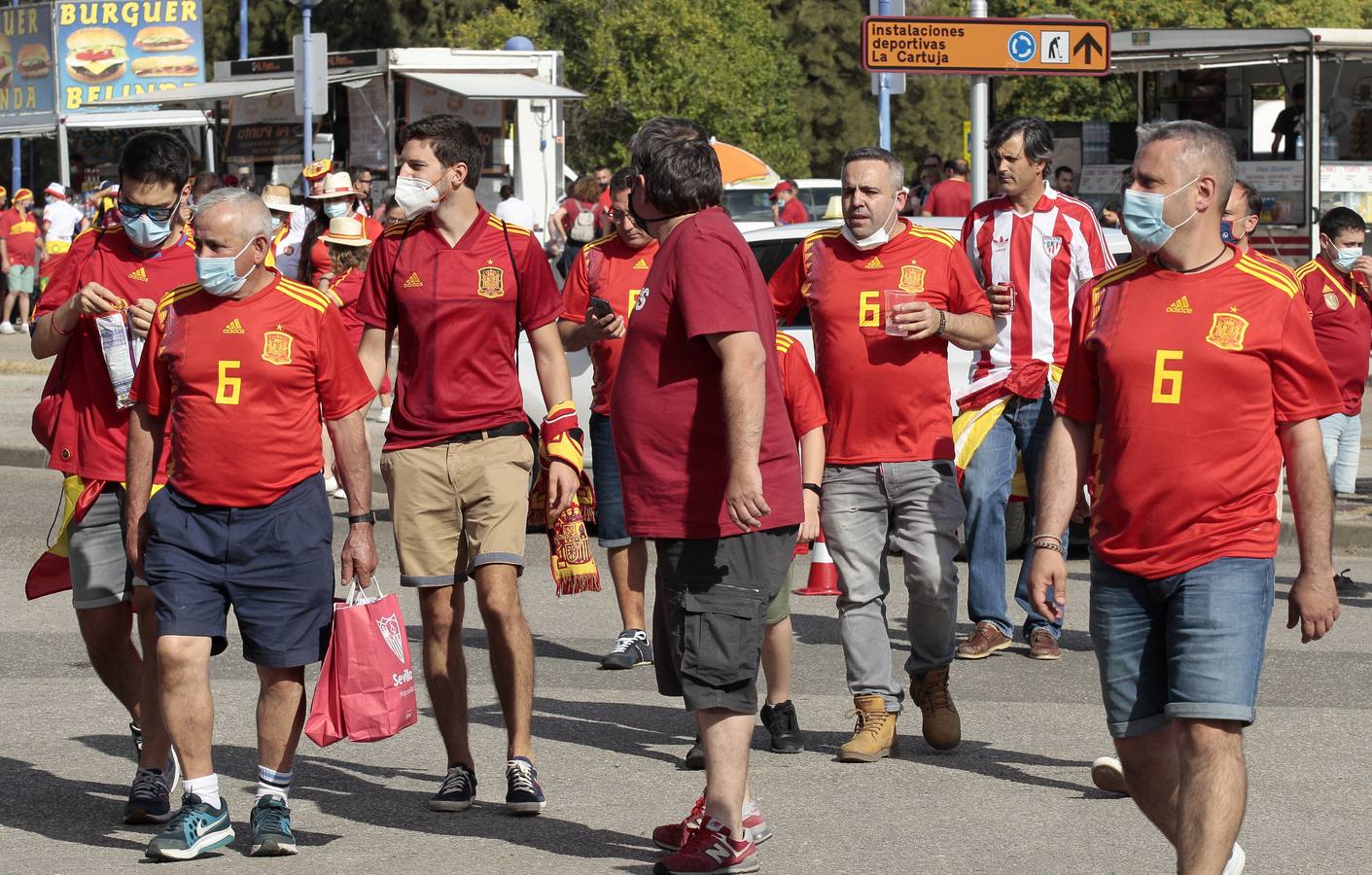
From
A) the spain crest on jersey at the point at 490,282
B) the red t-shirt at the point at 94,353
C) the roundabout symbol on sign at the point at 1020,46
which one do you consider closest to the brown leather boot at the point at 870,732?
the spain crest on jersey at the point at 490,282

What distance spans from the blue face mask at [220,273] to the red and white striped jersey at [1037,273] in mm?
3558

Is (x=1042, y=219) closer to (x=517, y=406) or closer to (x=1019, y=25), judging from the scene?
(x=517, y=406)

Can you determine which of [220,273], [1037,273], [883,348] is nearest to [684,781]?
[883,348]

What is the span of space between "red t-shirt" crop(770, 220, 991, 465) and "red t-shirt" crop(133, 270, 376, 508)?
1.99 m

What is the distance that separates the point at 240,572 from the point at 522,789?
109 centimetres

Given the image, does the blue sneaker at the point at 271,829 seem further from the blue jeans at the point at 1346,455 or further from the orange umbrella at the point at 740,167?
the orange umbrella at the point at 740,167

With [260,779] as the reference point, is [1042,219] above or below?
above

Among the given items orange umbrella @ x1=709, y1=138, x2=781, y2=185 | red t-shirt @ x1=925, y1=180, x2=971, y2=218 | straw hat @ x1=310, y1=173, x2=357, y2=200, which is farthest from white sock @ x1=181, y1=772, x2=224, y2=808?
orange umbrella @ x1=709, y1=138, x2=781, y2=185

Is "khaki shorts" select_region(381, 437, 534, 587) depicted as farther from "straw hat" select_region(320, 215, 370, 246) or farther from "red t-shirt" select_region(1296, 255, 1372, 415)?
"red t-shirt" select_region(1296, 255, 1372, 415)

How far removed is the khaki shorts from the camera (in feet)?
20.7

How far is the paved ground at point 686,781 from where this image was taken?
5.75m

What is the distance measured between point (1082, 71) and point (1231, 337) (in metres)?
8.25

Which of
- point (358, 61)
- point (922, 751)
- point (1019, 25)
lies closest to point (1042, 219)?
point (922, 751)

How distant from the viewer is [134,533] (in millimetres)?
5805
